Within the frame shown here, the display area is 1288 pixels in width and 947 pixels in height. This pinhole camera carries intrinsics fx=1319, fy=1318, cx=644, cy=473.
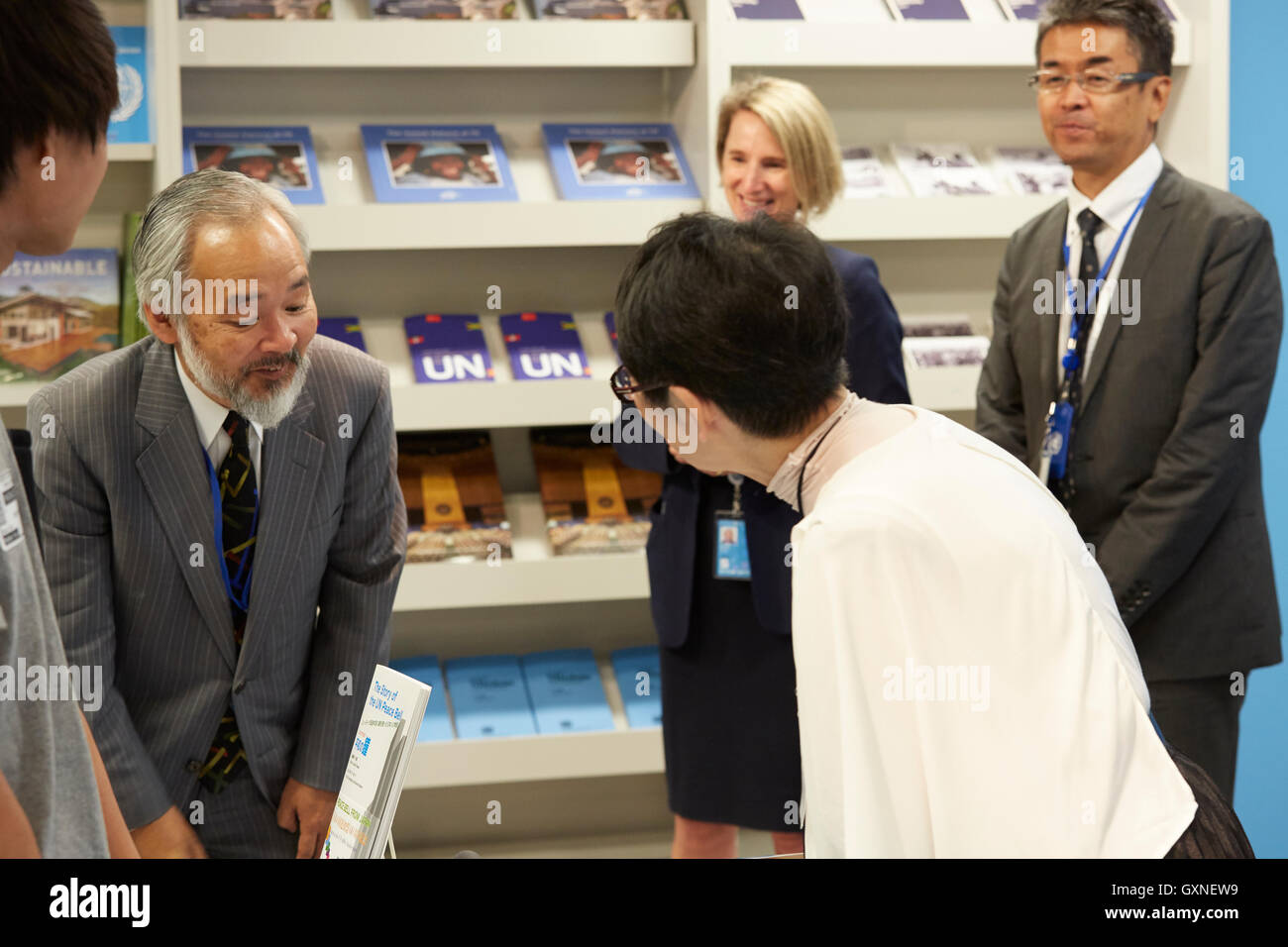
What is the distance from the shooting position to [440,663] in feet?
12.6

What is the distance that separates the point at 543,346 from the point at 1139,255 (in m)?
1.61

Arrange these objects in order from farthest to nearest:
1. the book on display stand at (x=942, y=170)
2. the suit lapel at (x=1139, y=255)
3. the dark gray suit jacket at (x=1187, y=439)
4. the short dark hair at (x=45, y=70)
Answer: the book on display stand at (x=942, y=170), the suit lapel at (x=1139, y=255), the dark gray suit jacket at (x=1187, y=439), the short dark hair at (x=45, y=70)

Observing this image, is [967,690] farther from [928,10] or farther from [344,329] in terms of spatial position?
[928,10]

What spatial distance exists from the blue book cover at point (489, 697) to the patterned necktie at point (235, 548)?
1.52m

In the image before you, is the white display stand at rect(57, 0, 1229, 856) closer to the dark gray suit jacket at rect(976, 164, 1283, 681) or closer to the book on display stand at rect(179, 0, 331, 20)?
the book on display stand at rect(179, 0, 331, 20)

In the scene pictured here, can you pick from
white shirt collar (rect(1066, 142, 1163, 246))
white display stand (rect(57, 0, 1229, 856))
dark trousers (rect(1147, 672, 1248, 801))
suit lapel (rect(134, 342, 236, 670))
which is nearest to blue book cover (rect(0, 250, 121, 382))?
white display stand (rect(57, 0, 1229, 856))

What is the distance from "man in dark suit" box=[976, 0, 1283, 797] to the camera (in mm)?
2736

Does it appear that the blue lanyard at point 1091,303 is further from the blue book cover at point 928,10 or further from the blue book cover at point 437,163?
the blue book cover at point 437,163

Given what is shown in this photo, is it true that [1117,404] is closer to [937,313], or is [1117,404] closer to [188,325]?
[937,313]

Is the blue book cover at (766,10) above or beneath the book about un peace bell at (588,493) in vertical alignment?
above

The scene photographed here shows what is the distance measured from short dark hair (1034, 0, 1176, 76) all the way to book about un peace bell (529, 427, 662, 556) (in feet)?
5.48

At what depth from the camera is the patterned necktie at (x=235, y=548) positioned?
204 centimetres

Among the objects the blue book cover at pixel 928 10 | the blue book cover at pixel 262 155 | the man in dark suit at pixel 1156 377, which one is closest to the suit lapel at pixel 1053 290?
the man in dark suit at pixel 1156 377

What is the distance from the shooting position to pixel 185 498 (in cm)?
201
